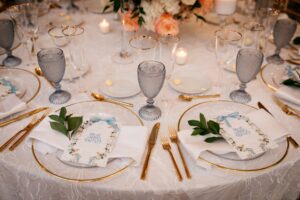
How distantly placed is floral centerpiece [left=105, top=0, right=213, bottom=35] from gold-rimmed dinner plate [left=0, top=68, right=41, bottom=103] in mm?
538

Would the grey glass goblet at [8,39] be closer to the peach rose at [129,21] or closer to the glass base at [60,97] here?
the glass base at [60,97]

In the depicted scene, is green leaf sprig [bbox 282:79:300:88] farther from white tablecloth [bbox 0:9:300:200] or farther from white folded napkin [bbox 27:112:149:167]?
white folded napkin [bbox 27:112:149:167]

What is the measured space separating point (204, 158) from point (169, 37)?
59cm

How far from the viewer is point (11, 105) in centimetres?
118

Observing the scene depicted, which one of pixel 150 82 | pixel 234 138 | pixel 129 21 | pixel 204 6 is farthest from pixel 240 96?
pixel 129 21

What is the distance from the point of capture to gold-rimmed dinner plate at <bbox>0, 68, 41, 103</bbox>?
128 cm

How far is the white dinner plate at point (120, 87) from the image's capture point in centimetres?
129

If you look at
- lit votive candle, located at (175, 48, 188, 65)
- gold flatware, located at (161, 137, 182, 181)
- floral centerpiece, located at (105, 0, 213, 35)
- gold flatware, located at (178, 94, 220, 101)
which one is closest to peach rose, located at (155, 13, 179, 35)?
floral centerpiece, located at (105, 0, 213, 35)

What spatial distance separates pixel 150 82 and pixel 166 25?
1.62 feet

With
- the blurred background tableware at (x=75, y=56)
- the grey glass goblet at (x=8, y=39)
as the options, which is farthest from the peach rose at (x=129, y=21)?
the grey glass goblet at (x=8, y=39)

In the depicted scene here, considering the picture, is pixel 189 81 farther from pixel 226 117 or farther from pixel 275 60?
pixel 275 60

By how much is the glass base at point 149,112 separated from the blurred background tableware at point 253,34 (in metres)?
0.68

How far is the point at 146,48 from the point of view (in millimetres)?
1328

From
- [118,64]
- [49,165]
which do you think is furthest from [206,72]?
[49,165]
